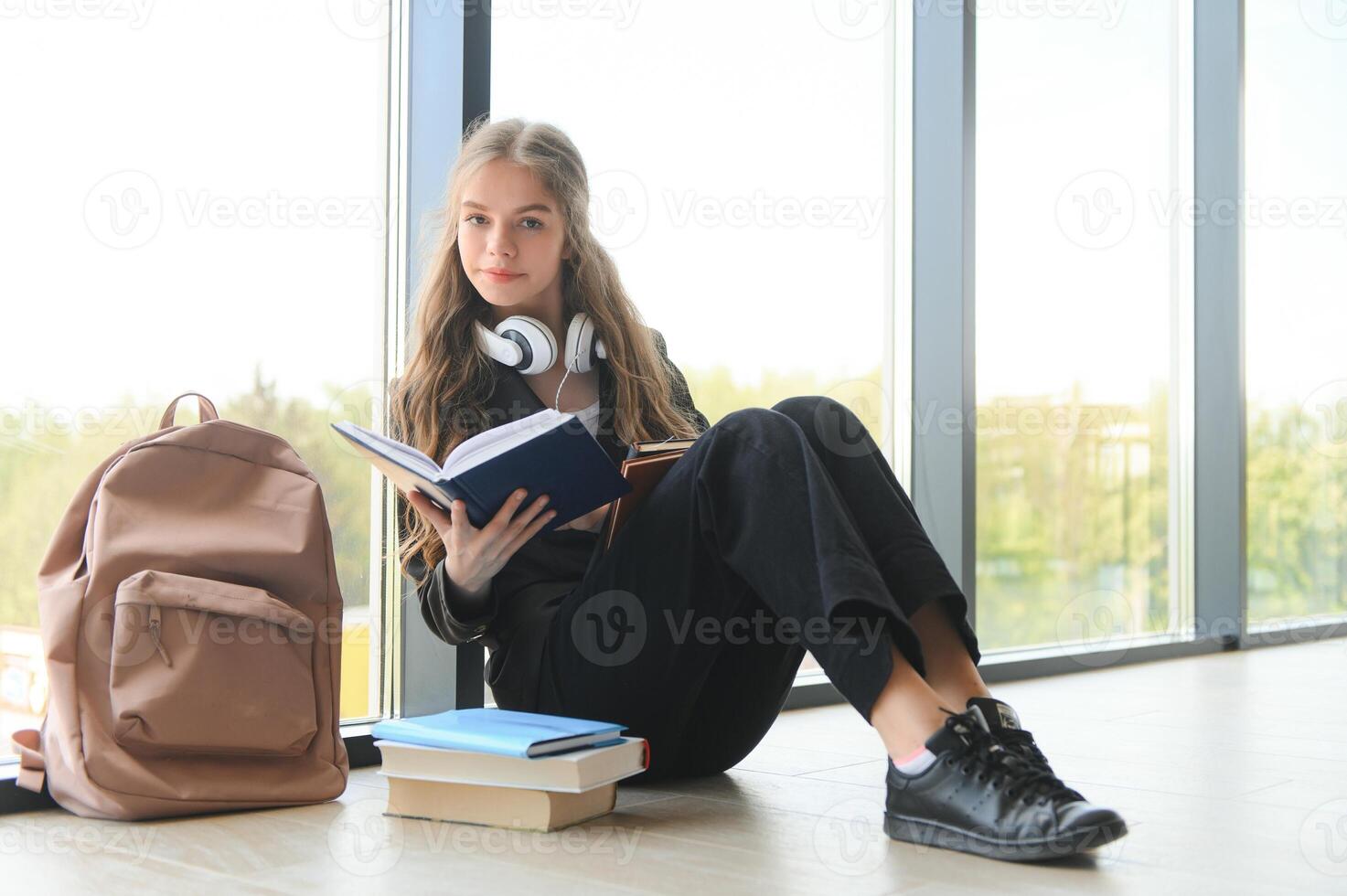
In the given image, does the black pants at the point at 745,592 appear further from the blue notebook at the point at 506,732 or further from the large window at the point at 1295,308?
the large window at the point at 1295,308

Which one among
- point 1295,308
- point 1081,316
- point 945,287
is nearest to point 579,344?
point 945,287

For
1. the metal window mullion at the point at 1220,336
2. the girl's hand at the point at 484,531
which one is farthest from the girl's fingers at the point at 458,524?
the metal window mullion at the point at 1220,336

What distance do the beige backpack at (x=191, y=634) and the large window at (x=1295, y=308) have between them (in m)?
3.30

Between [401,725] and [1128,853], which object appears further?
[401,725]

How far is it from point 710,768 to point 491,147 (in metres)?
0.93

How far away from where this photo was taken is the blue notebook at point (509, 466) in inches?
54.1

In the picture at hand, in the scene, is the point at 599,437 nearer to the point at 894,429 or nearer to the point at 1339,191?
the point at 894,429

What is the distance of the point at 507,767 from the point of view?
143cm

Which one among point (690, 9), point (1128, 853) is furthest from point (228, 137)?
point (1128, 853)

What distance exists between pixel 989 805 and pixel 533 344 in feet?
2.95

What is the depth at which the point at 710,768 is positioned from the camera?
1.76 meters

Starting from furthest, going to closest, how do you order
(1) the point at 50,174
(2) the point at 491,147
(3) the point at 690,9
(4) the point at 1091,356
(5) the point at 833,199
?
(4) the point at 1091,356 < (5) the point at 833,199 < (3) the point at 690,9 < (2) the point at 491,147 < (1) the point at 50,174

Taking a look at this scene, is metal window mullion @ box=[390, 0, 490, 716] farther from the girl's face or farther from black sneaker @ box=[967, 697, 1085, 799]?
black sneaker @ box=[967, 697, 1085, 799]

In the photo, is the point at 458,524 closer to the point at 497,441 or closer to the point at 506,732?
the point at 497,441
